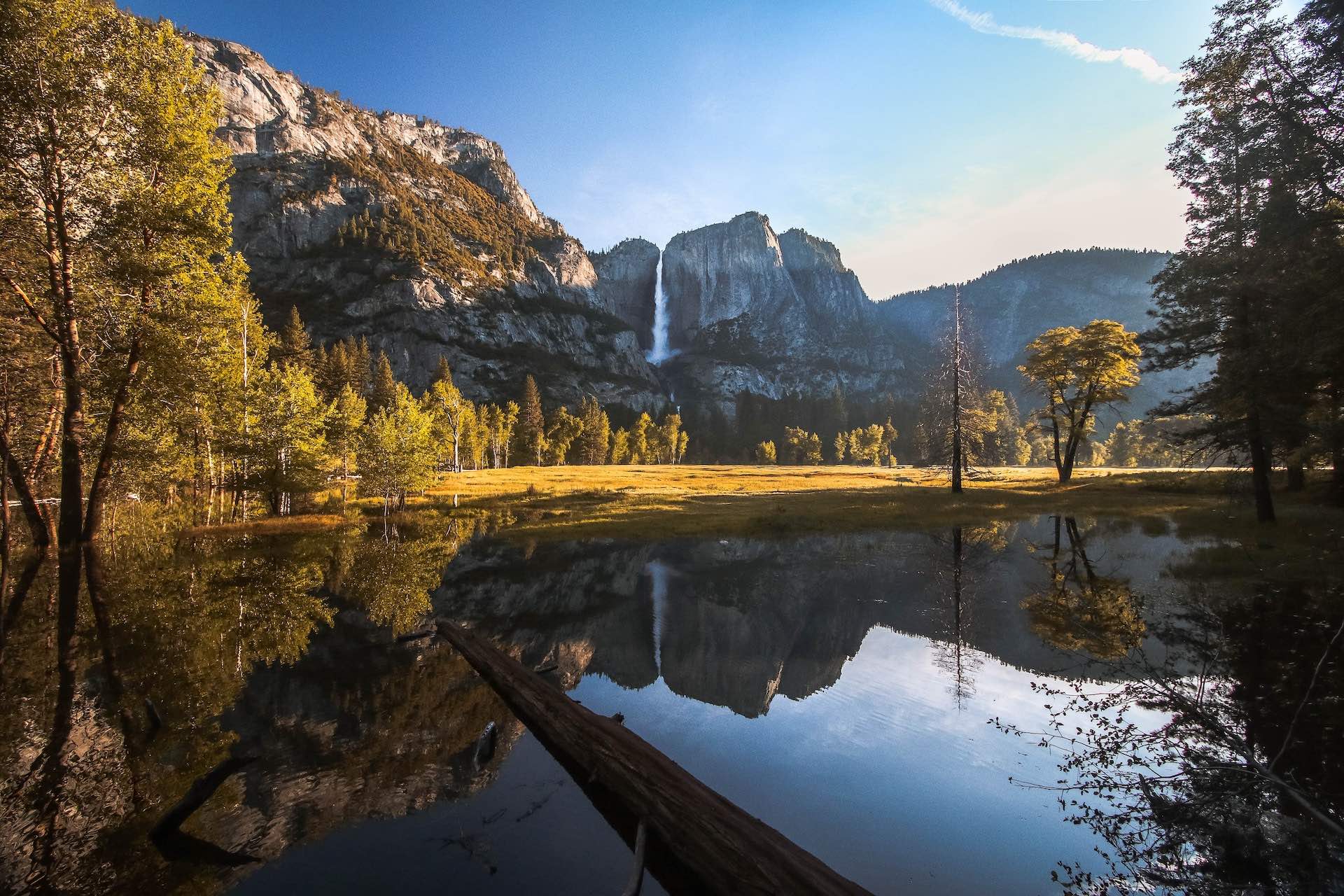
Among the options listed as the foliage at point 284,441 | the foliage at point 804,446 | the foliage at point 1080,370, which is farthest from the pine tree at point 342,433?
the foliage at point 804,446

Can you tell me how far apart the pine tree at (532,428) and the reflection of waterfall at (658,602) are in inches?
3320

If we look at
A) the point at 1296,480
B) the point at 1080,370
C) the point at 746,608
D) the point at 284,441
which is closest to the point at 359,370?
the point at 284,441

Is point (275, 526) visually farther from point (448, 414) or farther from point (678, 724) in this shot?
point (448, 414)

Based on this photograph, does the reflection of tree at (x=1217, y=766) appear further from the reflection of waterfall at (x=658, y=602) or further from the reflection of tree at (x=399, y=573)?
the reflection of tree at (x=399, y=573)

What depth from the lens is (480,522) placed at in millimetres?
36125

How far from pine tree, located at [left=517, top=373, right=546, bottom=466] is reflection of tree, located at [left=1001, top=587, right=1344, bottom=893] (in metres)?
100

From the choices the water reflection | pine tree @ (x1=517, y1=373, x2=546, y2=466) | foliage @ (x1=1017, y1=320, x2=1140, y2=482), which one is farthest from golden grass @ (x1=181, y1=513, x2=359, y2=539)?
pine tree @ (x1=517, y1=373, x2=546, y2=466)

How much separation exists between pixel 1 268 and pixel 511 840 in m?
22.4

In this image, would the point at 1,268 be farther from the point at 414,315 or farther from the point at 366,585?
the point at 414,315

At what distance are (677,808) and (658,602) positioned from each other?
12.6 m

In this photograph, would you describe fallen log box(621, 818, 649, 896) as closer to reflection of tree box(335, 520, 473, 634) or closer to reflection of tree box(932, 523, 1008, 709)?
reflection of tree box(932, 523, 1008, 709)

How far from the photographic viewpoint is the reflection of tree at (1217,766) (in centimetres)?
512

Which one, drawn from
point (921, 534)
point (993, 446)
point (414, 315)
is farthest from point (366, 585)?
point (414, 315)

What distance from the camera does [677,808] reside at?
5332mm
